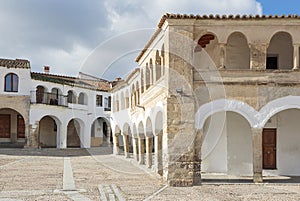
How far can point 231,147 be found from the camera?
16.0 metres

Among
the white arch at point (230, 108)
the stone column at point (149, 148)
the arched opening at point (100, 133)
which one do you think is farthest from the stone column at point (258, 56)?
the arched opening at point (100, 133)

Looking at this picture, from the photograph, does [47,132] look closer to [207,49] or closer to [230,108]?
[207,49]

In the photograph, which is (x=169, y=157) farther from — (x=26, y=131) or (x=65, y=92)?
(x=65, y=92)

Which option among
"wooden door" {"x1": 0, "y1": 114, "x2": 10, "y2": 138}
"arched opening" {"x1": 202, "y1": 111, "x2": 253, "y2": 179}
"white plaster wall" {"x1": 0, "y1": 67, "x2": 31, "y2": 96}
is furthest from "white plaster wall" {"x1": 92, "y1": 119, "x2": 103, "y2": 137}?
"arched opening" {"x1": 202, "y1": 111, "x2": 253, "y2": 179}

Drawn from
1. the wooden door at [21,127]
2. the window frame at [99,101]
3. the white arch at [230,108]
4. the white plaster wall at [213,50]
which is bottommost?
the wooden door at [21,127]

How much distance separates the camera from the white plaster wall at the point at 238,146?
15.8 meters

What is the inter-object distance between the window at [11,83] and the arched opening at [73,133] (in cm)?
763

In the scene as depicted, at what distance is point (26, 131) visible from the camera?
29.8 m

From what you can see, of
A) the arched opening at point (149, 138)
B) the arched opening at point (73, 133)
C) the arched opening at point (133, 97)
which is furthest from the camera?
the arched opening at point (73, 133)

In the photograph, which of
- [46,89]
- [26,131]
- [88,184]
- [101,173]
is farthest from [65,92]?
[88,184]

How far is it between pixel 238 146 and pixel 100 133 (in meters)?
24.9

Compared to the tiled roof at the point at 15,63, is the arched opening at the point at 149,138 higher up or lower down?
lower down

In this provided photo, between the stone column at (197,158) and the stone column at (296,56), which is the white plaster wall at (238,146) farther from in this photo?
the stone column at (296,56)

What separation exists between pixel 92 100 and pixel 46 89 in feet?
19.3
